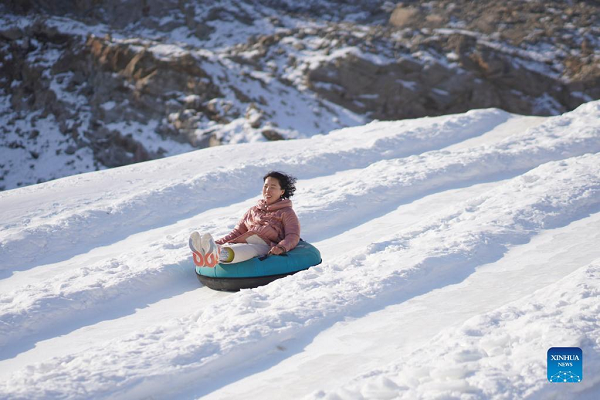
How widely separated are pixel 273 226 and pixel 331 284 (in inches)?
31.6

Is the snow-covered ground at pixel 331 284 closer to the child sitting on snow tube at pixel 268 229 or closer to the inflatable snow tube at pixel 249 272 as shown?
the inflatable snow tube at pixel 249 272

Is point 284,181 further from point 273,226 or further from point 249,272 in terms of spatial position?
point 249,272

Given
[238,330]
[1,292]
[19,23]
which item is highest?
[19,23]

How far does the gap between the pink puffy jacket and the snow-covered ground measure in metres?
0.33

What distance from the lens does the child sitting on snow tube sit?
4535mm

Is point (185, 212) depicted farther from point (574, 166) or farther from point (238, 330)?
point (574, 166)

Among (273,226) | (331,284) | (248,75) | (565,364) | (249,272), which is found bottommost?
(565,364)

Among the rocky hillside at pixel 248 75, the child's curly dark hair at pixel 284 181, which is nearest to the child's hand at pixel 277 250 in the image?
the child's curly dark hair at pixel 284 181

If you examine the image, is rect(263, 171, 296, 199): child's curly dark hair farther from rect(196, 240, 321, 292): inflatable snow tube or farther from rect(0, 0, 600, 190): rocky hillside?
rect(0, 0, 600, 190): rocky hillside

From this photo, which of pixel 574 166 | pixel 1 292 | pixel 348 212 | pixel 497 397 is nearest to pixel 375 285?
pixel 497 397

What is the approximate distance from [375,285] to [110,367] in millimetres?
1669

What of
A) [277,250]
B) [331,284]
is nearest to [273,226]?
[277,250]

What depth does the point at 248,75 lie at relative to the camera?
13.1 metres

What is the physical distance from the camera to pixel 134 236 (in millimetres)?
6070
